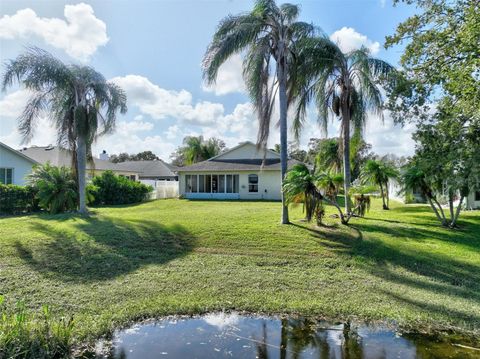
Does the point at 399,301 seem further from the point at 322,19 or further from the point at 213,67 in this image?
the point at 322,19

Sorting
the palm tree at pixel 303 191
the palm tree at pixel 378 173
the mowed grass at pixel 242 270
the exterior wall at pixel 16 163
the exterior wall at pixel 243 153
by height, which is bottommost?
the mowed grass at pixel 242 270

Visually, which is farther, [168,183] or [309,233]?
[168,183]

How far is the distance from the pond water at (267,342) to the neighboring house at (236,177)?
18827 mm

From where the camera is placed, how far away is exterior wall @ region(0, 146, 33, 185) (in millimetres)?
21562

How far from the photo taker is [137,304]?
5965mm

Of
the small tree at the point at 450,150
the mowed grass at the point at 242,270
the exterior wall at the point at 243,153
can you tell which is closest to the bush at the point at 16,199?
the mowed grass at the point at 242,270

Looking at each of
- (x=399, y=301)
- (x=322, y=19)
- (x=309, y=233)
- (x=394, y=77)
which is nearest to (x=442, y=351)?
(x=399, y=301)

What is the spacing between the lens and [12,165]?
21969 millimetres

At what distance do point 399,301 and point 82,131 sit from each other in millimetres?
13591

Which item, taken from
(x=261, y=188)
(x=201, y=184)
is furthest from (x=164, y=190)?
(x=261, y=188)

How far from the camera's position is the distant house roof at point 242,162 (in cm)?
2513

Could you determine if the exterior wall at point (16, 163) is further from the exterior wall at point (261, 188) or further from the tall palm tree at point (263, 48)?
the tall palm tree at point (263, 48)

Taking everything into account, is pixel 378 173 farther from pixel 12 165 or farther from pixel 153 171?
pixel 153 171

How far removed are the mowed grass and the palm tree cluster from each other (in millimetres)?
2748
